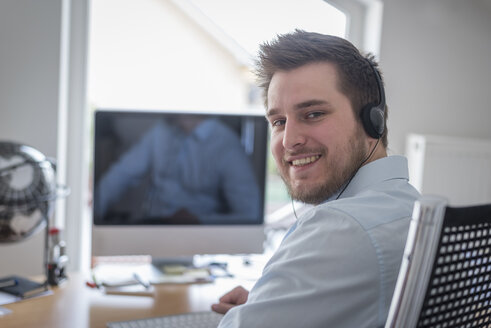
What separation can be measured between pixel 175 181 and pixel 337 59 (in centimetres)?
70

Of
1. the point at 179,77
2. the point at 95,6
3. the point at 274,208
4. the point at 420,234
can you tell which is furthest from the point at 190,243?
the point at 179,77

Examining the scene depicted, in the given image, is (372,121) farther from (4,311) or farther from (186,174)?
(4,311)

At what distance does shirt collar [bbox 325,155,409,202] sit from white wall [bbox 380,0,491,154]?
1448mm

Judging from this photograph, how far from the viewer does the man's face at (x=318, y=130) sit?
3.10 ft

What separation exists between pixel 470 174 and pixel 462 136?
0.72ft

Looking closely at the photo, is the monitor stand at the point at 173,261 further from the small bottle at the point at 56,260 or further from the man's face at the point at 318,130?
the man's face at the point at 318,130

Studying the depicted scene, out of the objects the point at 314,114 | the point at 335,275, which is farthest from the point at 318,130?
the point at 335,275

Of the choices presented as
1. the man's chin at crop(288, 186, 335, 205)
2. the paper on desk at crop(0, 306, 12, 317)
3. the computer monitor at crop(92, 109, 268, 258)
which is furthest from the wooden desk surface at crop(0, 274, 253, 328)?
the man's chin at crop(288, 186, 335, 205)

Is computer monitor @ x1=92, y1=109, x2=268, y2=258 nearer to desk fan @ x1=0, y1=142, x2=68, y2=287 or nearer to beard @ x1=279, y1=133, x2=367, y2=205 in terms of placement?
desk fan @ x1=0, y1=142, x2=68, y2=287

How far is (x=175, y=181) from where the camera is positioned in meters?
1.48

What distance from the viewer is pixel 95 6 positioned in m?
2.15

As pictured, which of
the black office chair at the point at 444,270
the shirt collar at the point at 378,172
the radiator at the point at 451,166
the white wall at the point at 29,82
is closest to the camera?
the black office chair at the point at 444,270

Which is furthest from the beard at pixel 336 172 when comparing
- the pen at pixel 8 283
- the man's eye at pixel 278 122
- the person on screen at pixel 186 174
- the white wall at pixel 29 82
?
the white wall at pixel 29 82

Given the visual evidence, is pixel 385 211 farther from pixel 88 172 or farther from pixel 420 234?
pixel 88 172
